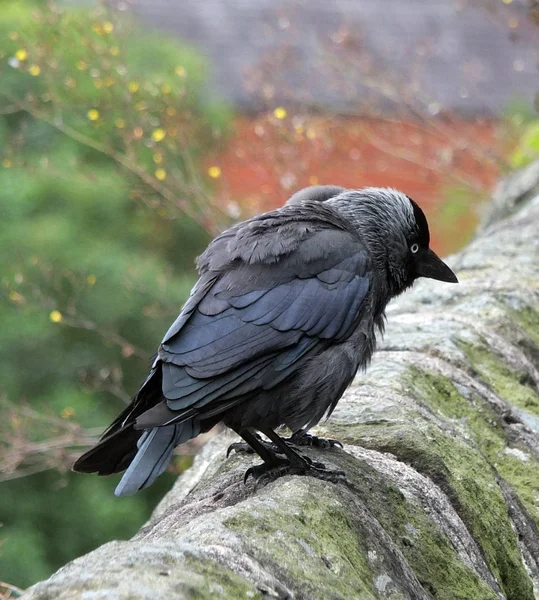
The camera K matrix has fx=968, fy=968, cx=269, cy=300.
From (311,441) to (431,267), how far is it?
101 cm

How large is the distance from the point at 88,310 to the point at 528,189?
3939 mm

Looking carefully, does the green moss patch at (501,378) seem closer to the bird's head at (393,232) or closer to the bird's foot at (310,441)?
the bird's head at (393,232)

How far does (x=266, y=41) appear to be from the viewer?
16281 millimetres

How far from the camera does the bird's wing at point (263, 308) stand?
287 cm

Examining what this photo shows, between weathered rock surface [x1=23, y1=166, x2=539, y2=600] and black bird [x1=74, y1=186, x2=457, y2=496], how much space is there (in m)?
0.15

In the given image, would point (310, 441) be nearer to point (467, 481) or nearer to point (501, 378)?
point (467, 481)

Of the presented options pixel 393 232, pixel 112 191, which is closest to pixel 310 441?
pixel 393 232

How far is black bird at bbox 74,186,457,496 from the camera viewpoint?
282 cm

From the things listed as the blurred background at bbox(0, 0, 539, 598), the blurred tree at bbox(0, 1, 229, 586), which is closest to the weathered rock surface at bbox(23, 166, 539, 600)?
the blurred background at bbox(0, 0, 539, 598)

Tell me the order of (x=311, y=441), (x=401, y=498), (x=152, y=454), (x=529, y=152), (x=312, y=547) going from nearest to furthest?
1. (x=312, y=547)
2. (x=401, y=498)
3. (x=152, y=454)
4. (x=311, y=441)
5. (x=529, y=152)

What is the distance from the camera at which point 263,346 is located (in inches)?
118

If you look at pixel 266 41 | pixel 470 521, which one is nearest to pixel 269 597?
pixel 470 521

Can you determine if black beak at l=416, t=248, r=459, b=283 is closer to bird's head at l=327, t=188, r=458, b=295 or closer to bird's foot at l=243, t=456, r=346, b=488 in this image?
bird's head at l=327, t=188, r=458, b=295

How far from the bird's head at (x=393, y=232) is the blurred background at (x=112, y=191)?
3041 mm
